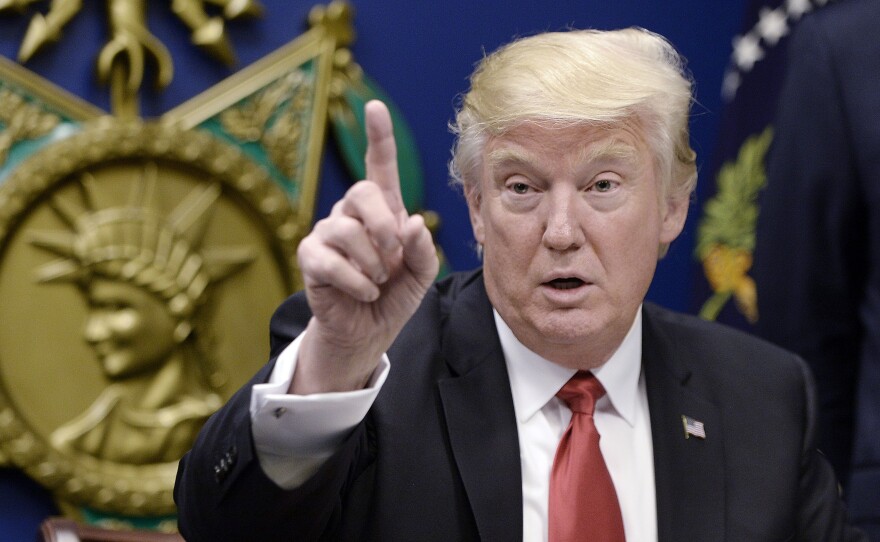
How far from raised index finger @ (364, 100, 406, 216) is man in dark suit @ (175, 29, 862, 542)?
10.7 inches

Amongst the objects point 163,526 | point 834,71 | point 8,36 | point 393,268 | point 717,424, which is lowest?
point 163,526

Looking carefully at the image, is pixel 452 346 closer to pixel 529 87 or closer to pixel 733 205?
pixel 529 87

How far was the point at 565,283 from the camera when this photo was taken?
1896mm

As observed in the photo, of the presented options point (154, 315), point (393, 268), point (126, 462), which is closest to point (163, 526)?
point (126, 462)

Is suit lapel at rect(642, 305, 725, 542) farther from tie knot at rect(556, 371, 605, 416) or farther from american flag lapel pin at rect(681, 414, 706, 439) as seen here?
tie knot at rect(556, 371, 605, 416)

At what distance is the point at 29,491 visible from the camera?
289 cm

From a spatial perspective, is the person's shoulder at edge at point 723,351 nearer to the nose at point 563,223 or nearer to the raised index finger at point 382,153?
the nose at point 563,223

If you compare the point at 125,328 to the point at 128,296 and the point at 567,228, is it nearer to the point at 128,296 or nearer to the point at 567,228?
the point at 128,296

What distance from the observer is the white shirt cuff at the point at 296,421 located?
1535 mm

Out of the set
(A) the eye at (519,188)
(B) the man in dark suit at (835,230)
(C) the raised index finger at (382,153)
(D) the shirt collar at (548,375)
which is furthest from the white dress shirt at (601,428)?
(C) the raised index finger at (382,153)

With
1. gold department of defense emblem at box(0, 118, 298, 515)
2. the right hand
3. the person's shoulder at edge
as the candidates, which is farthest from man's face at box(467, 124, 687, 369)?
gold department of defense emblem at box(0, 118, 298, 515)

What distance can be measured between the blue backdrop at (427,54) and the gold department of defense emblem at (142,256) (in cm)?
6

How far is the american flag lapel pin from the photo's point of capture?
6.70ft

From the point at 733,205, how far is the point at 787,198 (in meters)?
0.98
